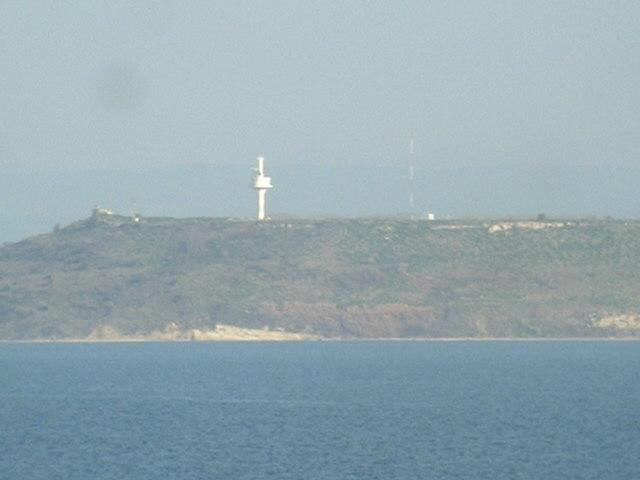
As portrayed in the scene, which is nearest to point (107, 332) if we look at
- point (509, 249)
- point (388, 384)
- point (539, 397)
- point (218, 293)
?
point (218, 293)

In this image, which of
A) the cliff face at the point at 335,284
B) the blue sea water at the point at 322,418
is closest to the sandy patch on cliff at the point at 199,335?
the cliff face at the point at 335,284

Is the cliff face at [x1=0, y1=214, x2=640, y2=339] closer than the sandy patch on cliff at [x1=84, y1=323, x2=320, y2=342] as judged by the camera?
Yes

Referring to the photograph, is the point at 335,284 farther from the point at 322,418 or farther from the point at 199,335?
the point at 322,418

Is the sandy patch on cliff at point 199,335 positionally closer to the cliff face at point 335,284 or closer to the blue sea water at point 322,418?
the cliff face at point 335,284

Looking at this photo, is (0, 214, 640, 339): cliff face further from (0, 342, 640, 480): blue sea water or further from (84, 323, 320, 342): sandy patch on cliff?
(0, 342, 640, 480): blue sea water

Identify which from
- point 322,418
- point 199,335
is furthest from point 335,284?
point 322,418

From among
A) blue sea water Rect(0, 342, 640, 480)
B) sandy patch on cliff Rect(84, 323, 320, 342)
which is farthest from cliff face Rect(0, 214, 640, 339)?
blue sea water Rect(0, 342, 640, 480)
